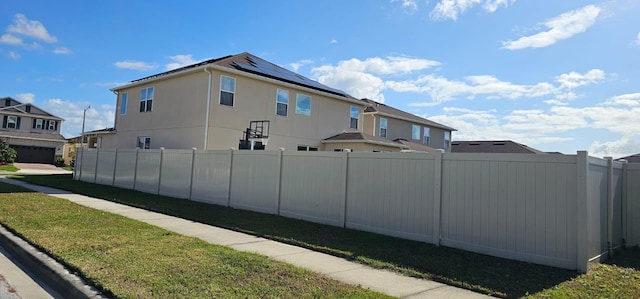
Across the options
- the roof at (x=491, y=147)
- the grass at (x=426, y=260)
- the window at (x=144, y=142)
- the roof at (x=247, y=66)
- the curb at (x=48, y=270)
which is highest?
the roof at (x=247, y=66)

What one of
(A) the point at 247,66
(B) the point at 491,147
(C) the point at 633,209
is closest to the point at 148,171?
(A) the point at 247,66

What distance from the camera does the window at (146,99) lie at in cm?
2261

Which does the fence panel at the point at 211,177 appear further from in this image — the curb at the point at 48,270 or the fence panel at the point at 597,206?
the fence panel at the point at 597,206

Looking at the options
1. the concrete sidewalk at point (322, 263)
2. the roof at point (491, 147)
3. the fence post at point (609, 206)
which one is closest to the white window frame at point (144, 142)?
the concrete sidewalk at point (322, 263)

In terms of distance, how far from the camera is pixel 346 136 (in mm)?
23266

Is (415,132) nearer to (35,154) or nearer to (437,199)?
(437,199)

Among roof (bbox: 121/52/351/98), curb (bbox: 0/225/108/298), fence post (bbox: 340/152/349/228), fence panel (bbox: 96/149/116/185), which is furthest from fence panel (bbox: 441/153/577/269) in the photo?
fence panel (bbox: 96/149/116/185)

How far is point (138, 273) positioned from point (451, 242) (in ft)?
16.7

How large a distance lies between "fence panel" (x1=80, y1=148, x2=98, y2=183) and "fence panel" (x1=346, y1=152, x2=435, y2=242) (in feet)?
54.7

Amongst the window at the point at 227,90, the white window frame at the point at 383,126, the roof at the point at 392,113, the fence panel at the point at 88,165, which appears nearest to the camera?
the window at the point at 227,90

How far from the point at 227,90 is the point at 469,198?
14.2 m

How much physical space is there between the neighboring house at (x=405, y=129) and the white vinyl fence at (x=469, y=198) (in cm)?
1777

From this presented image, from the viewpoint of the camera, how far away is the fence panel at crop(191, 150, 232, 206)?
13.0m

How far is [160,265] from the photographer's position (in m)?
5.77
